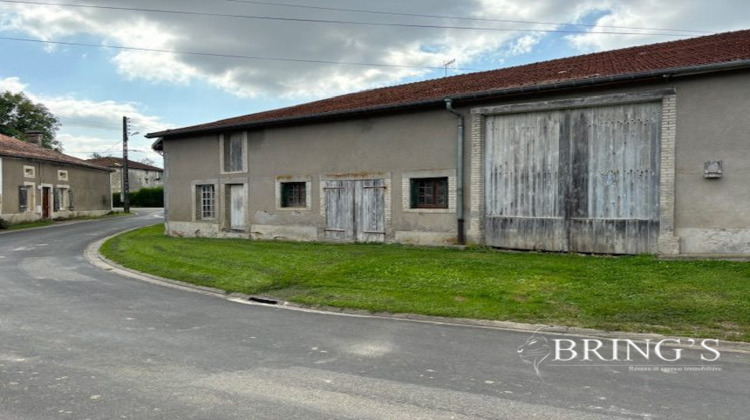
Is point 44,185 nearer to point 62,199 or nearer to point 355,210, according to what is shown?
point 62,199

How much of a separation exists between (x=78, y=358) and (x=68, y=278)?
669 centimetres

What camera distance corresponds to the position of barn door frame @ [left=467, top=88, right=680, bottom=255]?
1073 centimetres

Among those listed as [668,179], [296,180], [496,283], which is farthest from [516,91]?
[296,180]

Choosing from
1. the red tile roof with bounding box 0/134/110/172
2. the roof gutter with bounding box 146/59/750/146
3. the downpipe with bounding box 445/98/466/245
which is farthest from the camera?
the red tile roof with bounding box 0/134/110/172

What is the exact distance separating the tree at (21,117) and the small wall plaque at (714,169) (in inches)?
2228

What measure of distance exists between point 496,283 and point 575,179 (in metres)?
4.41

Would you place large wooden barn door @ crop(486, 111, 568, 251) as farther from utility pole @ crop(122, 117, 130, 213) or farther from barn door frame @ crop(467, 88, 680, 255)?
utility pole @ crop(122, 117, 130, 213)

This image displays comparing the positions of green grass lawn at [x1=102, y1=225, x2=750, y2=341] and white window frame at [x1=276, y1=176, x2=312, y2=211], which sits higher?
white window frame at [x1=276, y1=176, x2=312, y2=211]

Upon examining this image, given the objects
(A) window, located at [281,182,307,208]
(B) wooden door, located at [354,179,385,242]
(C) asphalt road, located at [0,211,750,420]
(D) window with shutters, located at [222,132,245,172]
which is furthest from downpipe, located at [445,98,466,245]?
(D) window with shutters, located at [222,132,245,172]

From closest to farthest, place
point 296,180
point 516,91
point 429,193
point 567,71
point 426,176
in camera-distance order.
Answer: point 516,91 → point 567,71 → point 426,176 → point 429,193 → point 296,180

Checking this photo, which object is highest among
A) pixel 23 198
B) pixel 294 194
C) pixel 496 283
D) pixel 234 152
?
pixel 234 152

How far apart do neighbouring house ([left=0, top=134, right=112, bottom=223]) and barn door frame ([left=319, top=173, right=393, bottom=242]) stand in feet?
67.1

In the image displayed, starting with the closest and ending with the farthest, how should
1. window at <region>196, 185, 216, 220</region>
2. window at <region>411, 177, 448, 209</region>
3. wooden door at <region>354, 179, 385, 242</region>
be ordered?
window at <region>411, 177, 448, 209</region>, wooden door at <region>354, 179, 385, 242</region>, window at <region>196, 185, 216, 220</region>

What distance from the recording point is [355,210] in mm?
15453
